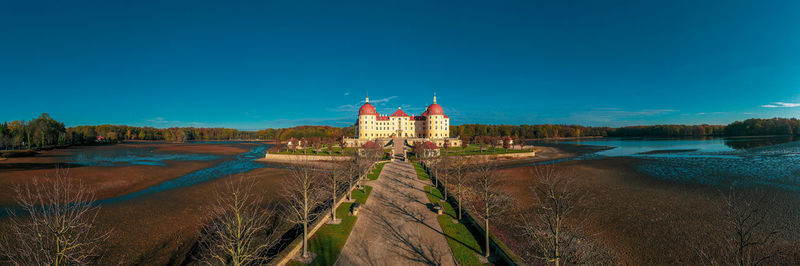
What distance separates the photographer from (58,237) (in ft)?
24.2

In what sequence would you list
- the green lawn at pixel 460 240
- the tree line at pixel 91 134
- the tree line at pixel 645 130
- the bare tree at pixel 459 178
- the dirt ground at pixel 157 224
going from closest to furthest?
the green lawn at pixel 460 240
the dirt ground at pixel 157 224
the bare tree at pixel 459 178
the tree line at pixel 91 134
the tree line at pixel 645 130

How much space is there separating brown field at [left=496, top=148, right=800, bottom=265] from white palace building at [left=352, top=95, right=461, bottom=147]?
4661 centimetres

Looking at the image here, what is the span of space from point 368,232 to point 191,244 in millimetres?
8973

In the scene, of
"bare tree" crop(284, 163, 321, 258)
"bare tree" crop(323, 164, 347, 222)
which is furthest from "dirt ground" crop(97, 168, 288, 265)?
"bare tree" crop(323, 164, 347, 222)

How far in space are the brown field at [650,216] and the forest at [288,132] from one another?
79698 mm

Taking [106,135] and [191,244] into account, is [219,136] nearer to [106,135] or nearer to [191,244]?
[106,135]

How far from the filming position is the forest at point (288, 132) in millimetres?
72625

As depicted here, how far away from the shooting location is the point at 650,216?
60.2ft

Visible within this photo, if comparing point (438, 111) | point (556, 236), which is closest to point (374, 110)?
point (438, 111)

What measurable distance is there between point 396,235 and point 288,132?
143m

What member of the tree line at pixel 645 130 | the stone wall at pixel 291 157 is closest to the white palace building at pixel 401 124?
the stone wall at pixel 291 157

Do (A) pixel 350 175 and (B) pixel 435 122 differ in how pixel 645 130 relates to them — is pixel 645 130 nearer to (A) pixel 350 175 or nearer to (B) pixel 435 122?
(B) pixel 435 122

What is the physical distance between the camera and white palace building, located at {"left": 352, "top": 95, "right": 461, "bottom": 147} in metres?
74.7

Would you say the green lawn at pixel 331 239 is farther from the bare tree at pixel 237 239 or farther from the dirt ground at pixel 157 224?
the dirt ground at pixel 157 224
